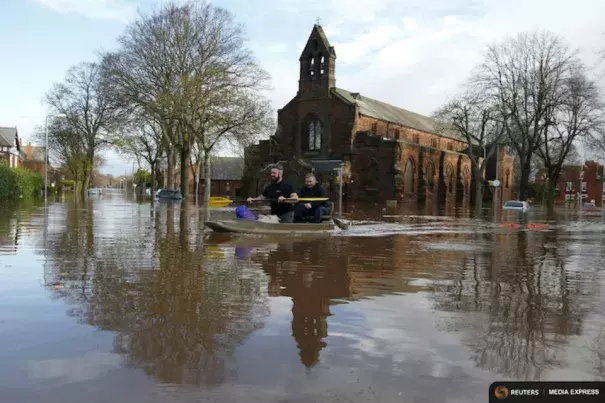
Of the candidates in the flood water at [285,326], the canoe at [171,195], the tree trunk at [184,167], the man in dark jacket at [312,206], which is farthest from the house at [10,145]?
the flood water at [285,326]

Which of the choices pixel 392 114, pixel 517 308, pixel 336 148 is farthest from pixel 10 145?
pixel 517 308

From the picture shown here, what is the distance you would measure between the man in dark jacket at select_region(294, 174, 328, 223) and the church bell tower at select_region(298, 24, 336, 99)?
4340cm

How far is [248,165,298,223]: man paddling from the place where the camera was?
14214mm

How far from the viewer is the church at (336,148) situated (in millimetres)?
55562

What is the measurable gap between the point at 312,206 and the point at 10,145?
88282 mm

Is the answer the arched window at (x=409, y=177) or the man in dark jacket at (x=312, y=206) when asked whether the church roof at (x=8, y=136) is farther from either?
the man in dark jacket at (x=312, y=206)

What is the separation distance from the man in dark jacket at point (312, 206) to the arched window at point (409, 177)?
4460 cm

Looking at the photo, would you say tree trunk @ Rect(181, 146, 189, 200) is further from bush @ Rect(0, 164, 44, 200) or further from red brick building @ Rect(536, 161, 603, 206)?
red brick building @ Rect(536, 161, 603, 206)

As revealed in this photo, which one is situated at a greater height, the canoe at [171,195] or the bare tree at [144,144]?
the bare tree at [144,144]

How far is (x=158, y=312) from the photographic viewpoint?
5500mm

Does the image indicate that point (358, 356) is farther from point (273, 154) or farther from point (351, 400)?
point (273, 154)

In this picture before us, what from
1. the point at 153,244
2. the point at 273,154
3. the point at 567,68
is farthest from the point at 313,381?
the point at 273,154

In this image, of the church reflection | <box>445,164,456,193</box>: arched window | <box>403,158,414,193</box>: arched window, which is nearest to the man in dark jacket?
the church reflection

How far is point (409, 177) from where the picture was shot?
5966 centimetres
